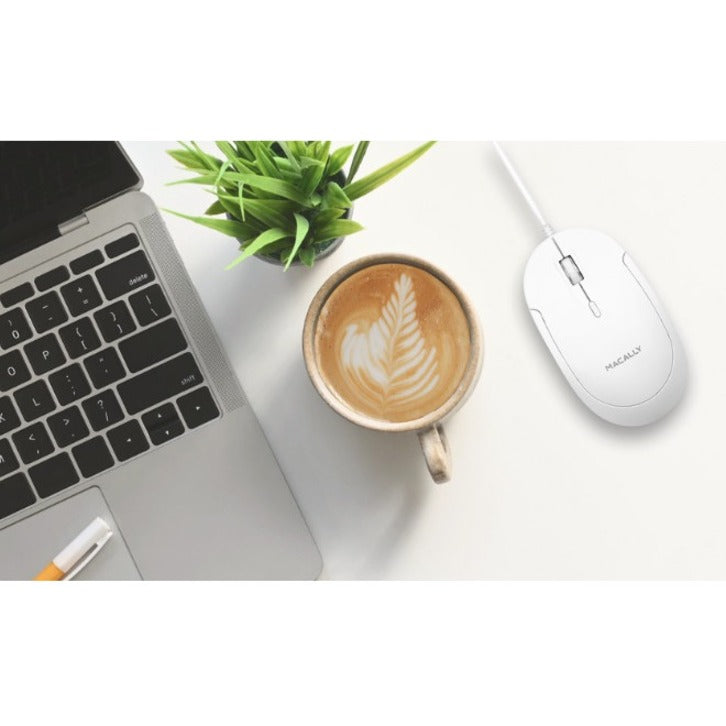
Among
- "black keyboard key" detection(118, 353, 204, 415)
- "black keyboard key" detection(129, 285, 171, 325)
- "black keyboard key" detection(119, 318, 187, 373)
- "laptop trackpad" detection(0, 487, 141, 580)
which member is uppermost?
"black keyboard key" detection(129, 285, 171, 325)

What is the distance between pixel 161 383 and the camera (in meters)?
0.55

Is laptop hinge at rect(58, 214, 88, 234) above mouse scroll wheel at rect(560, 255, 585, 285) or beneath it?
above

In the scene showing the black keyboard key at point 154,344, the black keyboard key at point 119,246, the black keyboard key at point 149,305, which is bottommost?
the black keyboard key at point 154,344

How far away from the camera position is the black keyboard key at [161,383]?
1.81 feet

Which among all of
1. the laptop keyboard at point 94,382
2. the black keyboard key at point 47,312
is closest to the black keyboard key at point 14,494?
the laptop keyboard at point 94,382

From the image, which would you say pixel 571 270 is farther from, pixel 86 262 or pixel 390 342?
pixel 86 262

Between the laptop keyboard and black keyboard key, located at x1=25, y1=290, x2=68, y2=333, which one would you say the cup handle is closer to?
the laptop keyboard

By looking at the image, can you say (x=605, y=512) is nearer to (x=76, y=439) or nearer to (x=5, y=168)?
(x=76, y=439)

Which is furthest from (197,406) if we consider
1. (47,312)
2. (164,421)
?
(47,312)

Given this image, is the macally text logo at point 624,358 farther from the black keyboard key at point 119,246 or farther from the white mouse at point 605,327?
the black keyboard key at point 119,246

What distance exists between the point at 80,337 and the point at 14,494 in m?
0.13

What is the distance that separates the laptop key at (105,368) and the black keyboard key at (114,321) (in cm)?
1

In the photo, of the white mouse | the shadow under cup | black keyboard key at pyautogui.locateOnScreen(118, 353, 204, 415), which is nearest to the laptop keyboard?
black keyboard key at pyautogui.locateOnScreen(118, 353, 204, 415)

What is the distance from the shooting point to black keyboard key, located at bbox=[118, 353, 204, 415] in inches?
21.7
